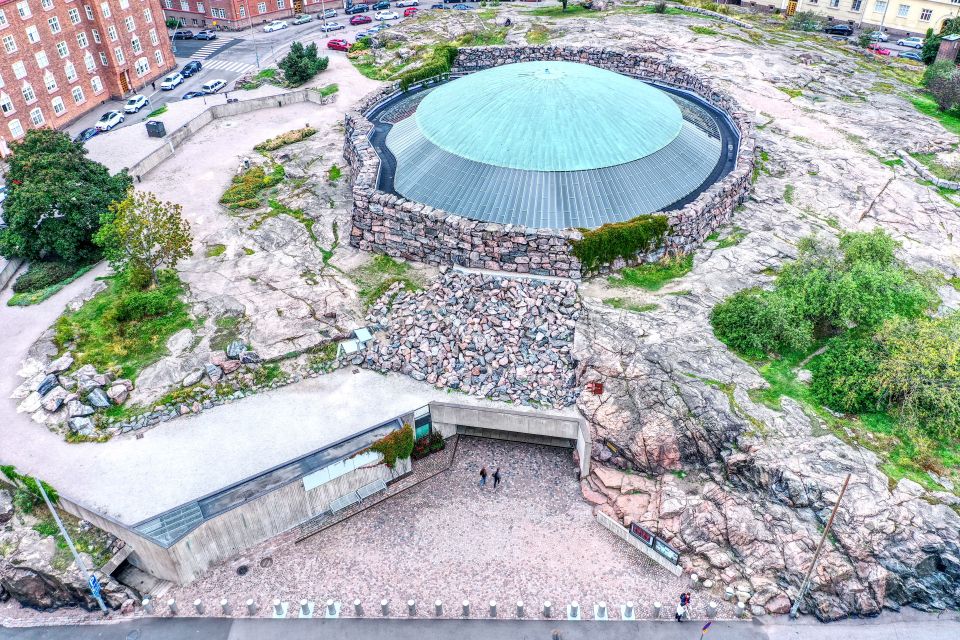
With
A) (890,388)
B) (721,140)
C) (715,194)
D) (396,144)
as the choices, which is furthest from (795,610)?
(396,144)

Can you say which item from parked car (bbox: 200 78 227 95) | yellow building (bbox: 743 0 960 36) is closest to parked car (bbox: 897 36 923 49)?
yellow building (bbox: 743 0 960 36)

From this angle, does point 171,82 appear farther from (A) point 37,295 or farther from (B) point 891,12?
(B) point 891,12

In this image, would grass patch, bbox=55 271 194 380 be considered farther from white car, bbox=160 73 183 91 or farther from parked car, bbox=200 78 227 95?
white car, bbox=160 73 183 91

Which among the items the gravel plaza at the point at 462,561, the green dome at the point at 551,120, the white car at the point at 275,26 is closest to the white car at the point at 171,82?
the white car at the point at 275,26

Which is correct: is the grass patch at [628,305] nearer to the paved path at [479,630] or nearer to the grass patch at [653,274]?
the grass patch at [653,274]

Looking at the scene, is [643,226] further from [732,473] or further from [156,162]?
[156,162]

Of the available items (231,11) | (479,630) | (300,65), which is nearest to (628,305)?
(479,630)
